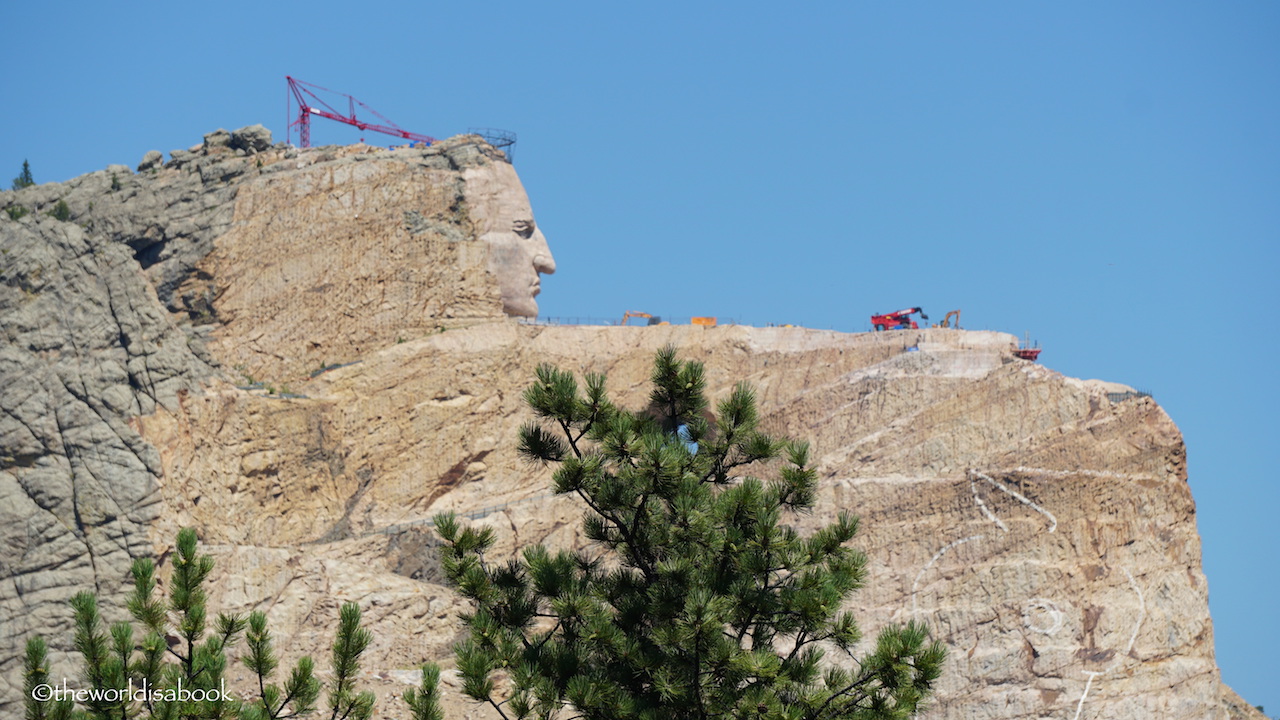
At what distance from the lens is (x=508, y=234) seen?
67000mm

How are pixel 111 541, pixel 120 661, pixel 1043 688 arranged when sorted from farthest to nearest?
pixel 111 541
pixel 1043 688
pixel 120 661

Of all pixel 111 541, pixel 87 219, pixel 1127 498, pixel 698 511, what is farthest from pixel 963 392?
pixel 698 511

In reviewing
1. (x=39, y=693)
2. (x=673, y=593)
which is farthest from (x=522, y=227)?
(x=39, y=693)

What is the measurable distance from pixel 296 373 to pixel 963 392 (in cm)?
2160

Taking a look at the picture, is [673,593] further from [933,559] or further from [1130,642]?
[1130,642]

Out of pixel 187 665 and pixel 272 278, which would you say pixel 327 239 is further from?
pixel 187 665

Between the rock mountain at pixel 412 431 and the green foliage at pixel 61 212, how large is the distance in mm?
321

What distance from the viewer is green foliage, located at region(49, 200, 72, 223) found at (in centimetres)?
6756

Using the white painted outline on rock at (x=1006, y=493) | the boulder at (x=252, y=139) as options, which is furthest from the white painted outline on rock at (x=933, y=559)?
the boulder at (x=252, y=139)

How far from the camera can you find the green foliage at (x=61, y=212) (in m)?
67.6

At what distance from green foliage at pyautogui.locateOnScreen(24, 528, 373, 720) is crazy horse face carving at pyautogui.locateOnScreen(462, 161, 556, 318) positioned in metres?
40.4

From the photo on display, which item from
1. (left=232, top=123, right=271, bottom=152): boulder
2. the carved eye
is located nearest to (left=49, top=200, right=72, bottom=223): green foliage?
(left=232, top=123, right=271, bottom=152): boulder

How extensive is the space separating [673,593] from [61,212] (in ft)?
155

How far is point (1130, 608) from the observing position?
56.4 m
